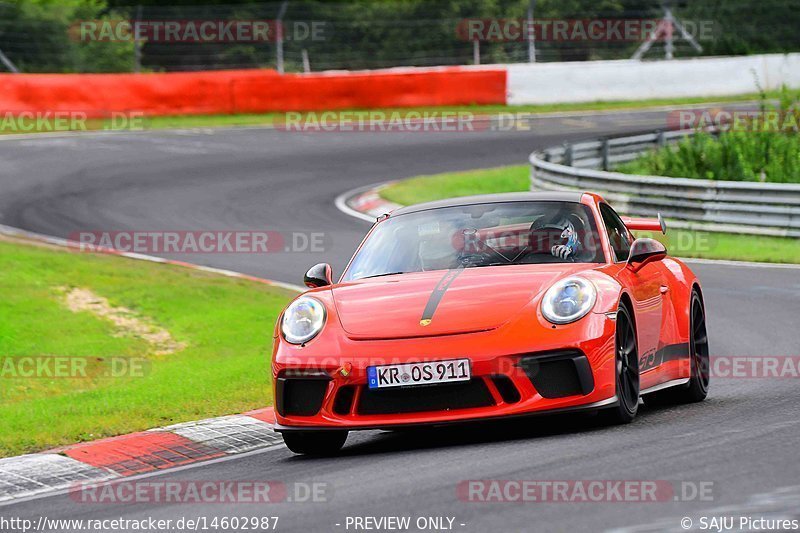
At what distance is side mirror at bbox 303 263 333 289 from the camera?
8055 mm

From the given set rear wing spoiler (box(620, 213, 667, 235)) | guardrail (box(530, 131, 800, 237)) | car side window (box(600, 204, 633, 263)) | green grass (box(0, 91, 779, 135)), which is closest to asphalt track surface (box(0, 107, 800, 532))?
car side window (box(600, 204, 633, 263))

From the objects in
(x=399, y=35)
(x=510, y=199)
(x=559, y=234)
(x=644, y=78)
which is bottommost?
(x=644, y=78)

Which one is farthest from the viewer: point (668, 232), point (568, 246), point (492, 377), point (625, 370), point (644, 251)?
point (668, 232)

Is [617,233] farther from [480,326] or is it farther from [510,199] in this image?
[480,326]

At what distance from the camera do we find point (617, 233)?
8.54m

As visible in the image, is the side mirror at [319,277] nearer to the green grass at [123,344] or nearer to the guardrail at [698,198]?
the green grass at [123,344]

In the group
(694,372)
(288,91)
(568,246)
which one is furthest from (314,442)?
(288,91)

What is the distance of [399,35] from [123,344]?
23.4 m

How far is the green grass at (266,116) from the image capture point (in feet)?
105

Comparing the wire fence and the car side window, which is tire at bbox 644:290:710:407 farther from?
the wire fence

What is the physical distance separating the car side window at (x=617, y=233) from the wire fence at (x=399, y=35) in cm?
2320

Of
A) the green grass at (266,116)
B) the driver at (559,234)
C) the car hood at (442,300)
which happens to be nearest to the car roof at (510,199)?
the driver at (559,234)

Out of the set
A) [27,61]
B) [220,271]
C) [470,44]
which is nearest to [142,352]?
[220,271]

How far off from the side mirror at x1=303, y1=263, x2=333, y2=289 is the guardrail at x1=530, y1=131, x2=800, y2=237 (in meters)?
10.9
